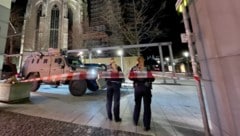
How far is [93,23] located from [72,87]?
110 feet

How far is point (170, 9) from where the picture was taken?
19203 millimetres

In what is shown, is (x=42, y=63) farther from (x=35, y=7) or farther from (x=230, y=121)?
(x=35, y=7)

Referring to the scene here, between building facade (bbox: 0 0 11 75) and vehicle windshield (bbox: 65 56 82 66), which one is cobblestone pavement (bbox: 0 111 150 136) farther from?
vehicle windshield (bbox: 65 56 82 66)

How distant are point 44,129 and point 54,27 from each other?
39.5 metres

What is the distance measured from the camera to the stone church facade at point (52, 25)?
3634 centimetres

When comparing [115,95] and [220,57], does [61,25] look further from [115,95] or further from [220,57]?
[220,57]

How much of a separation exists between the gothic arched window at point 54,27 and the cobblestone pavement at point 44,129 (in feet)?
120

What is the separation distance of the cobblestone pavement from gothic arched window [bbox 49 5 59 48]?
1434 inches

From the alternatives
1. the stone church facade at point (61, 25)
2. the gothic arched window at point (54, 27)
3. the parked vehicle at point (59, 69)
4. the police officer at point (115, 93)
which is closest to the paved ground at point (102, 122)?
the police officer at point (115, 93)

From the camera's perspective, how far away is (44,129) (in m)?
3.61

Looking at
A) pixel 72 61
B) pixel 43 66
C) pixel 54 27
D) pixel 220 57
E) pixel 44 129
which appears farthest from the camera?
pixel 54 27

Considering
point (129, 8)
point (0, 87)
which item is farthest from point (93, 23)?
point (0, 87)

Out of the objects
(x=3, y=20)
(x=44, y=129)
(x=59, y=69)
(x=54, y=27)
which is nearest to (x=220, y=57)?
(x=44, y=129)

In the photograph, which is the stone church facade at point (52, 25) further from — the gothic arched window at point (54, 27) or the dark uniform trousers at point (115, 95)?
the dark uniform trousers at point (115, 95)
